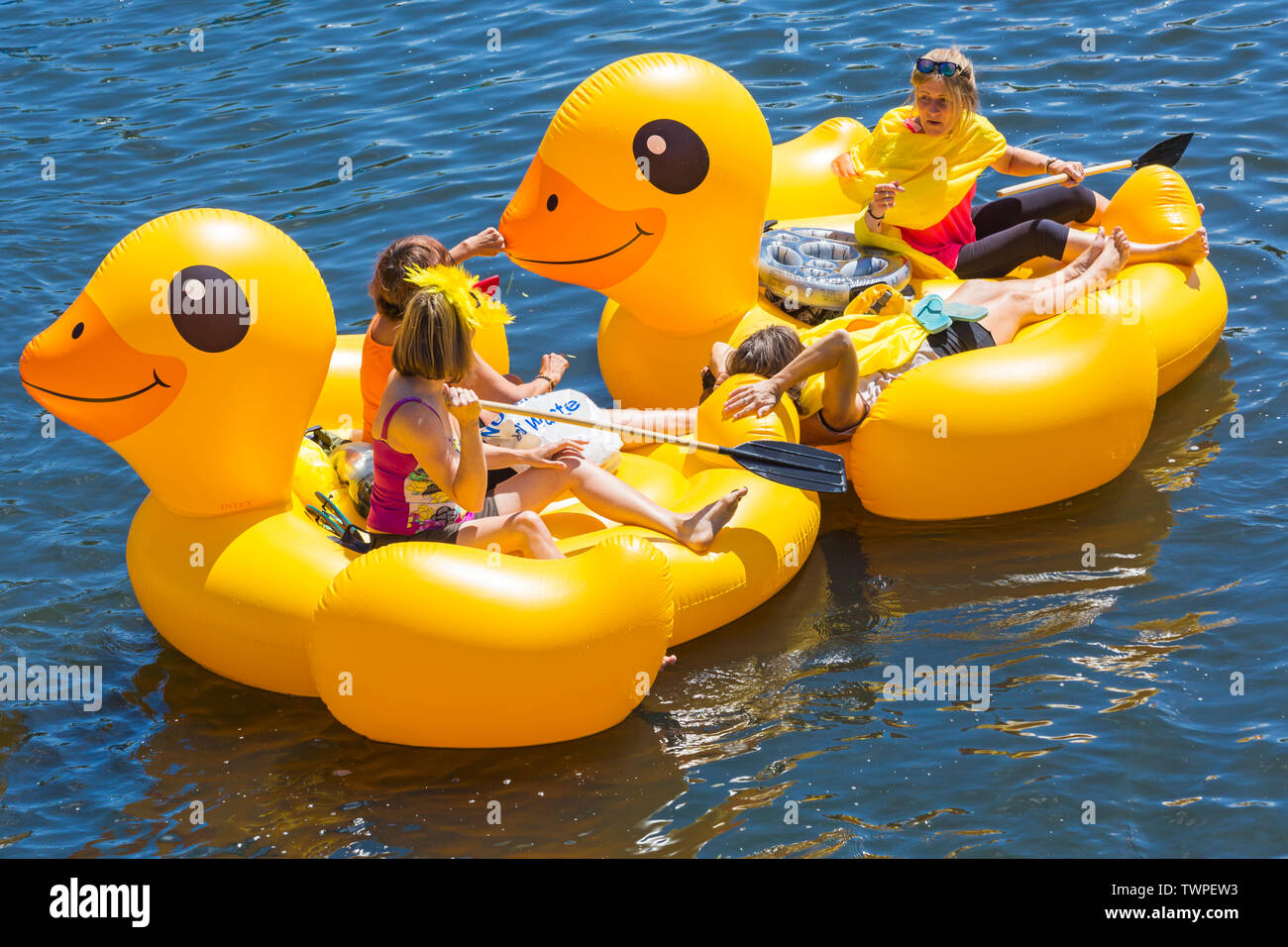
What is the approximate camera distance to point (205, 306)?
198 inches

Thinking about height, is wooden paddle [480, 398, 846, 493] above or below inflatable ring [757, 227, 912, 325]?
below

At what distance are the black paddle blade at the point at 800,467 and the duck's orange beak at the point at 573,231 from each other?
3.74ft

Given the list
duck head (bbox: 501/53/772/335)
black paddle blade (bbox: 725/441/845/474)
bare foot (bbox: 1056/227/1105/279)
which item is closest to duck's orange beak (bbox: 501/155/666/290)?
duck head (bbox: 501/53/772/335)

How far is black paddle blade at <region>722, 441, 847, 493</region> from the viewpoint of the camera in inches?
222

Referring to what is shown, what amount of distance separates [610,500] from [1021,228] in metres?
2.73

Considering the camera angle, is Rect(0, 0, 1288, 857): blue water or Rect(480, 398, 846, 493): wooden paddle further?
Rect(480, 398, 846, 493): wooden paddle

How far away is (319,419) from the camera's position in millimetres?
6301

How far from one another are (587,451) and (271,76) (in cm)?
612

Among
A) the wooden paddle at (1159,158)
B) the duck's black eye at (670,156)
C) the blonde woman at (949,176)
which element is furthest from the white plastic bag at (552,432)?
the wooden paddle at (1159,158)
